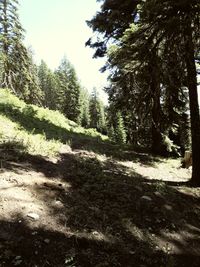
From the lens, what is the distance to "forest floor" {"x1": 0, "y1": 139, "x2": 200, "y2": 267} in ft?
17.0

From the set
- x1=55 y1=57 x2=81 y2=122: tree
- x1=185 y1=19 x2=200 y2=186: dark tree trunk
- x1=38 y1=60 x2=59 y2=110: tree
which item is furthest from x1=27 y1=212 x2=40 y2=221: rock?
x1=38 y1=60 x2=59 y2=110: tree

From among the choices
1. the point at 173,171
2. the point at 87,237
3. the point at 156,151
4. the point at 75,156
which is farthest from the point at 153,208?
the point at 156,151

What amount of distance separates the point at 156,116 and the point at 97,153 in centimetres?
304

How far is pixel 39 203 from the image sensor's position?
6414 millimetres

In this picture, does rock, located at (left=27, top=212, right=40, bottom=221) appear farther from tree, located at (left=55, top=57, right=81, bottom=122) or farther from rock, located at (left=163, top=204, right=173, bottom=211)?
tree, located at (left=55, top=57, right=81, bottom=122)

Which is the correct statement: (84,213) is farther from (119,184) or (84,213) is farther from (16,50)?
(16,50)

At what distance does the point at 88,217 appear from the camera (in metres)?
6.48

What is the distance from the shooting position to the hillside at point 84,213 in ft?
17.1

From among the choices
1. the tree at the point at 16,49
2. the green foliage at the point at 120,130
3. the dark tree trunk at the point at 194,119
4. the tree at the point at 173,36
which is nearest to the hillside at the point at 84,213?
the dark tree trunk at the point at 194,119

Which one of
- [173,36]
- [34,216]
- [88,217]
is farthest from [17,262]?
[173,36]

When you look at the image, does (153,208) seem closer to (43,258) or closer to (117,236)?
(117,236)

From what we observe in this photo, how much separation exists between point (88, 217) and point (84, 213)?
173mm

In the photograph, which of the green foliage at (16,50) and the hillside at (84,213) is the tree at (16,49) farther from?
the hillside at (84,213)

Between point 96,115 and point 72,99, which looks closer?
point 72,99
